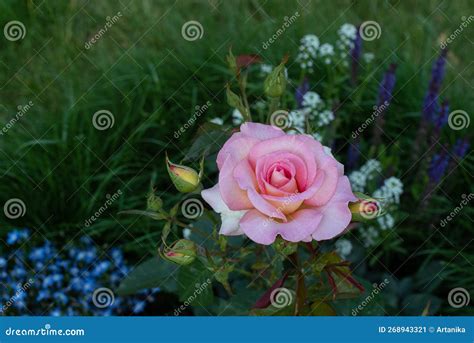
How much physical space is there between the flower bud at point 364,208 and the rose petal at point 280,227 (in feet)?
0.33

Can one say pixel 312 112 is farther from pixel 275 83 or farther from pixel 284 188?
pixel 284 188

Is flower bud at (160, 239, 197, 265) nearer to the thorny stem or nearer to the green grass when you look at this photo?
the thorny stem

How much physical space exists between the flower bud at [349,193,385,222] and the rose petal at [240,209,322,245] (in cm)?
10

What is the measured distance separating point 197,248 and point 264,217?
0.77ft

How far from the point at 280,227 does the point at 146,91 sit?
4.98 ft

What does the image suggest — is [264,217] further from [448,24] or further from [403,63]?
[448,24]

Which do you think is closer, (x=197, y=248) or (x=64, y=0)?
(x=197, y=248)

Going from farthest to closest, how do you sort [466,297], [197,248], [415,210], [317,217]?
1. [415,210]
2. [466,297]
3. [197,248]
4. [317,217]

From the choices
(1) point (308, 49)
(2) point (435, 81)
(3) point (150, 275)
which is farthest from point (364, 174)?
(3) point (150, 275)

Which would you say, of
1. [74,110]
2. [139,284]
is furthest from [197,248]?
[74,110]

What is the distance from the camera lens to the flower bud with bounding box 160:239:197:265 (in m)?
1.23

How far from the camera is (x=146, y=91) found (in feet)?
8.26

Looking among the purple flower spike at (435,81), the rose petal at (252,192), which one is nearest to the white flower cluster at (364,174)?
the purple flower spike at (435,81)

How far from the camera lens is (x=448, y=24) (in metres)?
2.85
